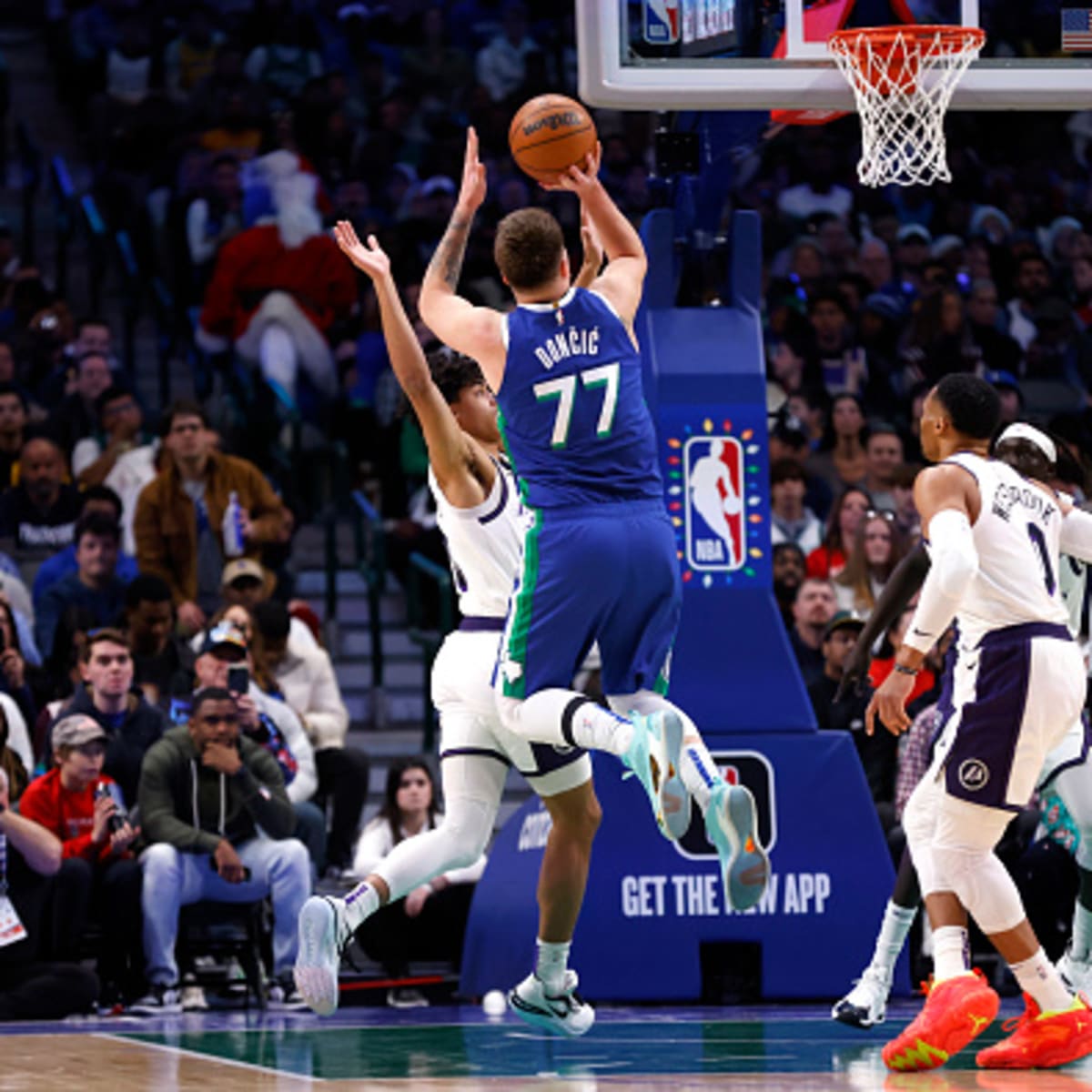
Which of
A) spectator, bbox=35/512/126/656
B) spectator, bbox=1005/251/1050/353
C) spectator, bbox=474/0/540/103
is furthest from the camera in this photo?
spectator, bbox=474/0/540/103

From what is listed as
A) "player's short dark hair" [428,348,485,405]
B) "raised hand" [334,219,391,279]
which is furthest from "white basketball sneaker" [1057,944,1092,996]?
"raised hand" [334,219,391,279]

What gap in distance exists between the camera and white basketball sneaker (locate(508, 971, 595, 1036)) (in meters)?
8.31

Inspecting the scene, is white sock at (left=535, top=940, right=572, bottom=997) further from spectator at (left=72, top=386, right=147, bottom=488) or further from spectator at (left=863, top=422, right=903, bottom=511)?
spectator at (left=863, top=422, right=903, bottom=511)

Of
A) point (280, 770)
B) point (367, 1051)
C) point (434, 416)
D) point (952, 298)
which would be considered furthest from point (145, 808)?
point (952, 298)

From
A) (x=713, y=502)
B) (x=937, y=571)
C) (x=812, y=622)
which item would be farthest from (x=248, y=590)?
(x=937, y=571)

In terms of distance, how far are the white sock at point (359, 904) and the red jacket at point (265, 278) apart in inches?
391

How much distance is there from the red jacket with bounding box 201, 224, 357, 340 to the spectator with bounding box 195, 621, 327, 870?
5.22 metres

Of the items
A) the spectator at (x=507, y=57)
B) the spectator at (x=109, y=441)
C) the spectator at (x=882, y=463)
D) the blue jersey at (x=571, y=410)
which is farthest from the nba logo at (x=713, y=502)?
the spectator at (x=507, y=57)

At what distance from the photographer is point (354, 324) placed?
59.6ft

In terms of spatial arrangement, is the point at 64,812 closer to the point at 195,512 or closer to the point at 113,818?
the point at 113,818

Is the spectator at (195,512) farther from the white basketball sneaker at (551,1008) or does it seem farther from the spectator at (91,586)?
the white basketball sneaker at (551,1008)

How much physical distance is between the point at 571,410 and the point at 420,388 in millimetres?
582

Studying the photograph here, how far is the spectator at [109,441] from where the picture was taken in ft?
50.1

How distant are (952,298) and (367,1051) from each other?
442 inches
